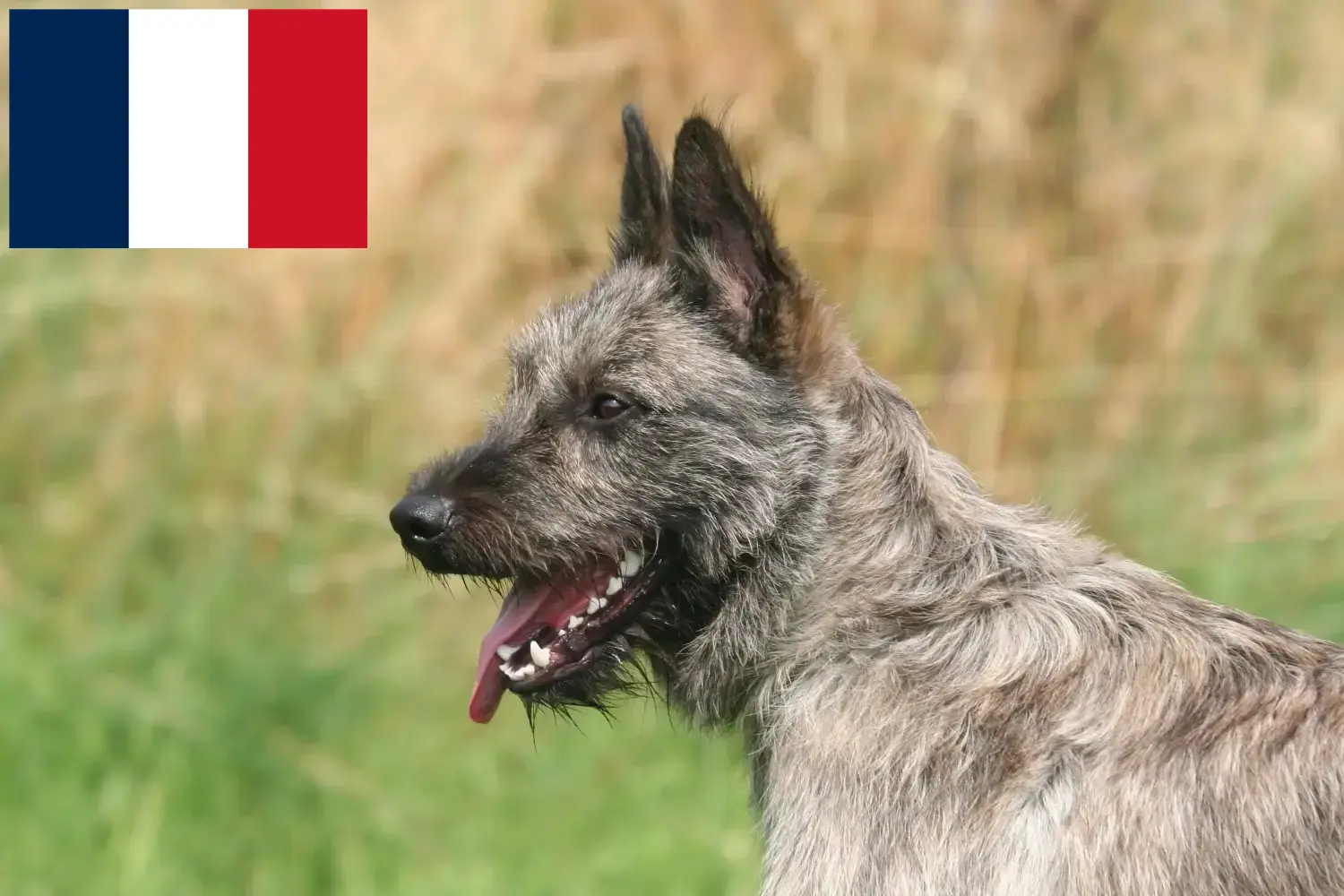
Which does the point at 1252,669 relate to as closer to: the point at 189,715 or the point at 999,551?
the point at 999,551

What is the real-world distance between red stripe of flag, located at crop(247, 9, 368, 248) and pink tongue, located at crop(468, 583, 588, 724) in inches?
152

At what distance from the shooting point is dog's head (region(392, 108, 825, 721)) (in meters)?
4.31

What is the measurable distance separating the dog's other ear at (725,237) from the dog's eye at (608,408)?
0.36 meters

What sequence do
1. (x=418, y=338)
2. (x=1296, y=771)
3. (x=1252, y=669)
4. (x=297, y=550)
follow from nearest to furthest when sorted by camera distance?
1. (x=1296, y=771)
2. (x=1252, y=669)
3. (x=297, y=550)
4. (x=418, y=338)

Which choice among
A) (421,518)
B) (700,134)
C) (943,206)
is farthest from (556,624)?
(943,206)

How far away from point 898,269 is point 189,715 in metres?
3.93

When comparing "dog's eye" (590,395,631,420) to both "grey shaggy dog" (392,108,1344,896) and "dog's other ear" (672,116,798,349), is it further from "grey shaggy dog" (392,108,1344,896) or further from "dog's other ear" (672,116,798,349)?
"dog's other ear" (672,116,798,349)

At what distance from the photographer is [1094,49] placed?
8.34 metres

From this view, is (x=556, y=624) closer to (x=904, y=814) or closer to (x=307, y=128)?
(x=904, y=814)

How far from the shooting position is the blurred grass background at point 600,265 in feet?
22.9

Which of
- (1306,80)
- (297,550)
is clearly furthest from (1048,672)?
(1306,80)

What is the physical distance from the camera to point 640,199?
16.5ft

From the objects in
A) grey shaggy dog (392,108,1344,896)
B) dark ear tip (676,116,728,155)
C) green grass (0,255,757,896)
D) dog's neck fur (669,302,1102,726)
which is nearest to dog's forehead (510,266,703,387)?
grey shaggy dog (392,108,1344,896)

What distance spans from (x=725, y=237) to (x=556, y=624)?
1.12 metres
